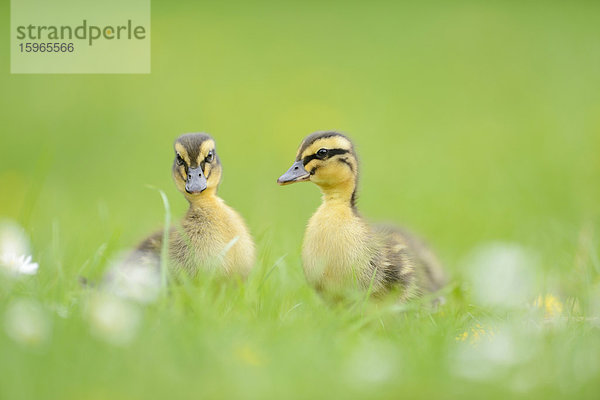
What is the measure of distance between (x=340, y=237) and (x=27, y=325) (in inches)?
60.2

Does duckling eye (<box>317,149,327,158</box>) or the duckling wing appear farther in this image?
the duckling wing

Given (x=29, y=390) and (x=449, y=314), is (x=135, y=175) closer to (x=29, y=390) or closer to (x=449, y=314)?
(x=449, y=314)

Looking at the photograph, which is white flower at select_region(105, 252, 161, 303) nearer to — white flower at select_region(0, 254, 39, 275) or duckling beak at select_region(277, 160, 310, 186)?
white flower at select_region(0, 254, 39, 275)

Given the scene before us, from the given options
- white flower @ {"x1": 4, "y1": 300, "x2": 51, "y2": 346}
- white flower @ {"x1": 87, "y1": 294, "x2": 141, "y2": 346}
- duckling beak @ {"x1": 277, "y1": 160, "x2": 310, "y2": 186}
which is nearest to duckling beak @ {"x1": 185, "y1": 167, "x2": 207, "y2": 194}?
duckling beak @ {"x1": 277, "y1": 160, "x2": 310, "y2": 186}

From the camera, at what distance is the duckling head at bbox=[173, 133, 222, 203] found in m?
3.80

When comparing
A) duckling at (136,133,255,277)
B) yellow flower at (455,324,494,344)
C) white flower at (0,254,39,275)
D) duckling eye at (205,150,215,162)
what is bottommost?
yellow flower at (455,324,494,344)

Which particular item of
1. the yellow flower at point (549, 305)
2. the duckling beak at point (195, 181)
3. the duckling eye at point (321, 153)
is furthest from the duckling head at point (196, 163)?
the yellow flower at point (549, 305)

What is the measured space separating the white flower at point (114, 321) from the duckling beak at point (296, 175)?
99 centimetres

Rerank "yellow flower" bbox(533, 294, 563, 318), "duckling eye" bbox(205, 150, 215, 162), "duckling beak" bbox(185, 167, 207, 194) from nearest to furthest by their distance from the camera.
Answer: "duckling beak" bbox(185, 167, 207, 194) → "duckling eye" bbox(205, 150, 215, 162) → "yellow flower" bbox(533, 294, 563, 318)

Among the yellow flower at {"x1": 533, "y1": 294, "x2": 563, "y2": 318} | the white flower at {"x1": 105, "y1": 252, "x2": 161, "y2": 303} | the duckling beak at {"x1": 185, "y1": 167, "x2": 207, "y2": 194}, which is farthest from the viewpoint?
the yellow flower at {"x1": 533, "y1": 294, "x2": 563, "y2": 318}

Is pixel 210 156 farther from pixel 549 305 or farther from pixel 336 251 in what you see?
pixel 549 305

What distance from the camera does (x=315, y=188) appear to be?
29.8 ft

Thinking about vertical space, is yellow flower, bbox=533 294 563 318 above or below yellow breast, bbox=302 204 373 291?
below

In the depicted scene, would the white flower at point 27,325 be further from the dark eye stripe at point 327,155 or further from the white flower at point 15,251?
the dark eye stripe at point 327,155
